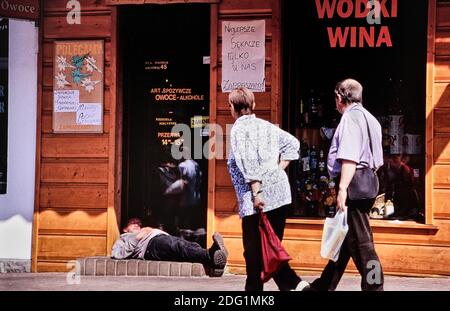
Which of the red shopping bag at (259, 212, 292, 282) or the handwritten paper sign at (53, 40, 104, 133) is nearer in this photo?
the red shopping bag at (259, 212, 292, 282)

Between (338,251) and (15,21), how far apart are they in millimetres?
5296

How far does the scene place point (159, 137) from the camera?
33.3ft

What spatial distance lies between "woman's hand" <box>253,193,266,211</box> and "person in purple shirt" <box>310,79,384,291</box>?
0.65 m


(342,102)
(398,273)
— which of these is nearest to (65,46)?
(342,102)

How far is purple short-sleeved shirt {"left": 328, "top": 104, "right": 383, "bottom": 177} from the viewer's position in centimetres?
688

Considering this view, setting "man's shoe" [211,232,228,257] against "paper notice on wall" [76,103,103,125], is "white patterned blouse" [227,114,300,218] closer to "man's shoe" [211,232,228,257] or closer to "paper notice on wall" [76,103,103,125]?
"man's shoe" [211,232,228,257]

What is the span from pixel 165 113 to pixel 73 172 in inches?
52.6

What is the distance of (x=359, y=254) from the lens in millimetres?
6926

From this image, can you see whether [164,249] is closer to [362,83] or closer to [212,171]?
[212,171]

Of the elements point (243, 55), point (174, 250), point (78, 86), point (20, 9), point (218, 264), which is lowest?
point (218, 264)

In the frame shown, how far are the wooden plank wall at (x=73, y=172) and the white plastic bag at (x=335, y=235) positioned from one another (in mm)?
3515

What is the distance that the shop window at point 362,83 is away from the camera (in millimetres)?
9305

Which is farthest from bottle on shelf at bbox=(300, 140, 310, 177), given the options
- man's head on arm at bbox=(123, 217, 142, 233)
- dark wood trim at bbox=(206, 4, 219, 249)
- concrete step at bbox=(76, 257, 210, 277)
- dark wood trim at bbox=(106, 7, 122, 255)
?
dark wood trim at bbox=(106, 7, 122, 255)

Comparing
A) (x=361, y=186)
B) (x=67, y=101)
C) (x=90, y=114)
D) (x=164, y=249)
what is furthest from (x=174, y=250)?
(x=361, y=186)
